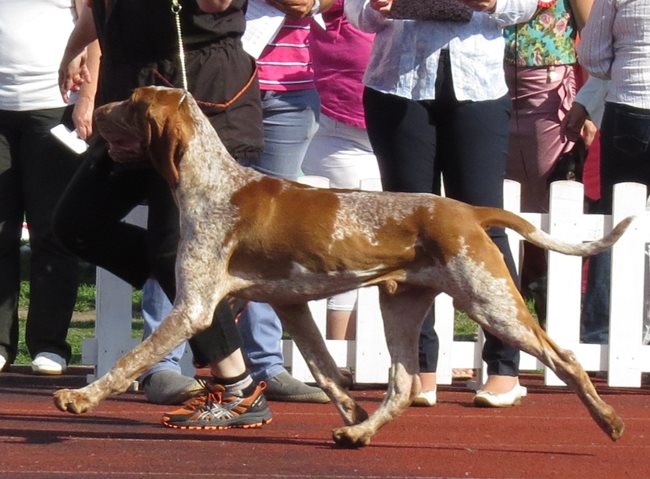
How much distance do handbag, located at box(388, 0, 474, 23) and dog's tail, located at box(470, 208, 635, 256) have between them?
1.16m

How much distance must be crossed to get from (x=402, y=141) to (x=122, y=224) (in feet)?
4.12

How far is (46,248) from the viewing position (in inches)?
311

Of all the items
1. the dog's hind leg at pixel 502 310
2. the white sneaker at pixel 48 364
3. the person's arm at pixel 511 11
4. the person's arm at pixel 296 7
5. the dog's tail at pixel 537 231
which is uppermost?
the person's arm at pixel 296 7

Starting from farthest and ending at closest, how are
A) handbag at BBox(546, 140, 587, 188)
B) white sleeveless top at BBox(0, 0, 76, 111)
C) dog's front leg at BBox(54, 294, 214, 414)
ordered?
handbag at BBox(546, 140, 587, 188)
white sleeveless top at BBox(0, 0, 76, 111)
dog's front leg at BBox(54, 294, 214, 414)

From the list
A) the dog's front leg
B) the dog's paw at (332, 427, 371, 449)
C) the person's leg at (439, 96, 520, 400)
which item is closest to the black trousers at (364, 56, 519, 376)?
the person's leg at (439, 96, 520, 400)

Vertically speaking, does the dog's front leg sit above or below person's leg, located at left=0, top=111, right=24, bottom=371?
above

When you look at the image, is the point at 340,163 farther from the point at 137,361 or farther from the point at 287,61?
the point at 137,361

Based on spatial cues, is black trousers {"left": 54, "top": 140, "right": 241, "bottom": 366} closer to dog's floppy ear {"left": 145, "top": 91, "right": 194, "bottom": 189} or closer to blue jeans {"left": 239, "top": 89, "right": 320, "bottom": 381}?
dog's floppy ear {"left": 145, "top": 91, "right": 194, "bottom": 189}

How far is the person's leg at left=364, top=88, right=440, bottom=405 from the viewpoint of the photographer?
6488 millimetres

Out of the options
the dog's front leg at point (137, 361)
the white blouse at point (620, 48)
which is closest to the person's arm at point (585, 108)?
the white blouse at point (620, 48)

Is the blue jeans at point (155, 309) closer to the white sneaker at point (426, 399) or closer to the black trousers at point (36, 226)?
the black trousers at point (36, 226)

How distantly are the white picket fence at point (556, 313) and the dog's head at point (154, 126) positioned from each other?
1901 millimetres

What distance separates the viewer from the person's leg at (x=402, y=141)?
649 centimetres

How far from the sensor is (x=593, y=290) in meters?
8.21
